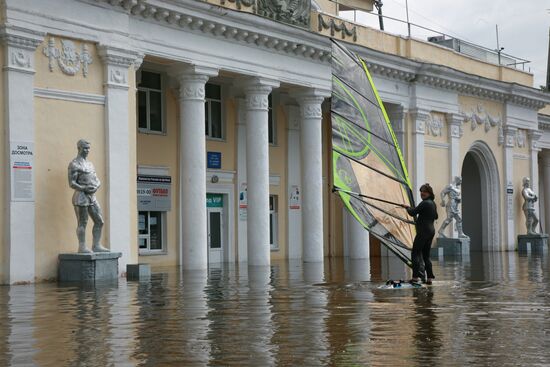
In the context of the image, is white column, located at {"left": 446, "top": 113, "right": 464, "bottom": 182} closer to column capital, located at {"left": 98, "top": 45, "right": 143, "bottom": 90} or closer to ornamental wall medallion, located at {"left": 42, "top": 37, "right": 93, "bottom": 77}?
column capital, located at {"left": 98, "top": 45, "right": 143, "bottom": 90}

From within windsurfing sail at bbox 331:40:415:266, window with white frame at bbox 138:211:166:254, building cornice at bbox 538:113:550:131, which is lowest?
window with white frame at bbox 138:211:166:254

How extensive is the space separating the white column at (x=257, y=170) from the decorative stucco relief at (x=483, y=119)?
12.7m

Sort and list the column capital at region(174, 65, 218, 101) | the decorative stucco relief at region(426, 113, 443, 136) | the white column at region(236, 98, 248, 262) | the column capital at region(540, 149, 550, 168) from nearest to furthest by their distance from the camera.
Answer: the column capital at region(174, 65, 218, 101) < the white column at region(236, 98, 248, 262) < the decorative stucco relief at region(426, 113, 443, 136) < the column capital at region(540, 149, 550, 168)

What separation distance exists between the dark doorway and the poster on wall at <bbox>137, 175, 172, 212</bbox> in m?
15.9

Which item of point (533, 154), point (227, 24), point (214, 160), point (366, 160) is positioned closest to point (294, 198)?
point (214, 160)

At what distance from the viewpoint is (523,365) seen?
22.7ft

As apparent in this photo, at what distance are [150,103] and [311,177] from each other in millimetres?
5214

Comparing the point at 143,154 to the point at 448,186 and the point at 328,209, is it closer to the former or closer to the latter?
the point at 328,209

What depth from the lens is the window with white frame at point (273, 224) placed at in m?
32.6

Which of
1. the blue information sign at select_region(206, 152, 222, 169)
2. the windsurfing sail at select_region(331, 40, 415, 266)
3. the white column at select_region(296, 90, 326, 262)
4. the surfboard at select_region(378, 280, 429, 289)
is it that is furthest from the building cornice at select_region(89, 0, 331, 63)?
the surfboard at select_region(378, 280, 429, 289)

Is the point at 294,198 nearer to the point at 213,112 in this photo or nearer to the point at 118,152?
the point at 213,112

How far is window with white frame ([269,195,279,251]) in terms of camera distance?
32625 millimetres

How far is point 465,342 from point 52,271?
13053 mm

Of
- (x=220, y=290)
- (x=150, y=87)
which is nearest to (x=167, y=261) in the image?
(x=150, y=87)
